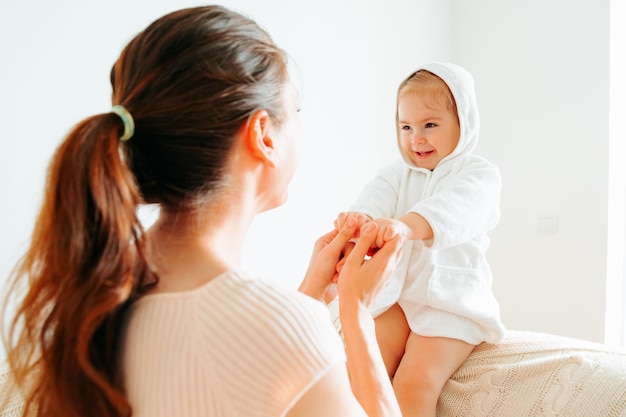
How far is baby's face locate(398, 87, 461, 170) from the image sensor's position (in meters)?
1.48

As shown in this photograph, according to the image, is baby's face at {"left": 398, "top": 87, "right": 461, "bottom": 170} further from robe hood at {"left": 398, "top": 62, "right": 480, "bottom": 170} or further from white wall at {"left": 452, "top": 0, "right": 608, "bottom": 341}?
white wall at {"left": 452, "top": 0, "right": 608, "bottom": 341}

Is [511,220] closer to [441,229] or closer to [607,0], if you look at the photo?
[607,0]

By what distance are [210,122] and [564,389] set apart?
3.00ft

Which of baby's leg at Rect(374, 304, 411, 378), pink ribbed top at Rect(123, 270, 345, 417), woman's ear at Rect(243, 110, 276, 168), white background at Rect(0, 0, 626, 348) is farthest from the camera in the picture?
white background at Rect(0, 0, 626, 348)

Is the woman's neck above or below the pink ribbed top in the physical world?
above

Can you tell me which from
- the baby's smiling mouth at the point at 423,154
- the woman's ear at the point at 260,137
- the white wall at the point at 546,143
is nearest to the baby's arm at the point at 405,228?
the baby's smiling mouth at the point at 423,154

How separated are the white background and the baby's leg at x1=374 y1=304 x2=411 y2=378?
2.48ft

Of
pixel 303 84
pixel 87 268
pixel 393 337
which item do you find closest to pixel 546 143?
pixel 303 84

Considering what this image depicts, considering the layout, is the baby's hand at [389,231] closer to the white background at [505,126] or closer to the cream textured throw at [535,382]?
the cream textured throw at [535,382]

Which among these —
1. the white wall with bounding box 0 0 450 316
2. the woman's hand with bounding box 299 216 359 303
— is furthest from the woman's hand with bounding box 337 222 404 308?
the white wall with bounding box 0 0 450 316

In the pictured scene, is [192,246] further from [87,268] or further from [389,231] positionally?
[389,231]

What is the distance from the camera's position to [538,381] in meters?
1.30

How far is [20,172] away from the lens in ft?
4.79

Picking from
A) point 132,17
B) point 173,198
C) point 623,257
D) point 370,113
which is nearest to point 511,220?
point 623,257
